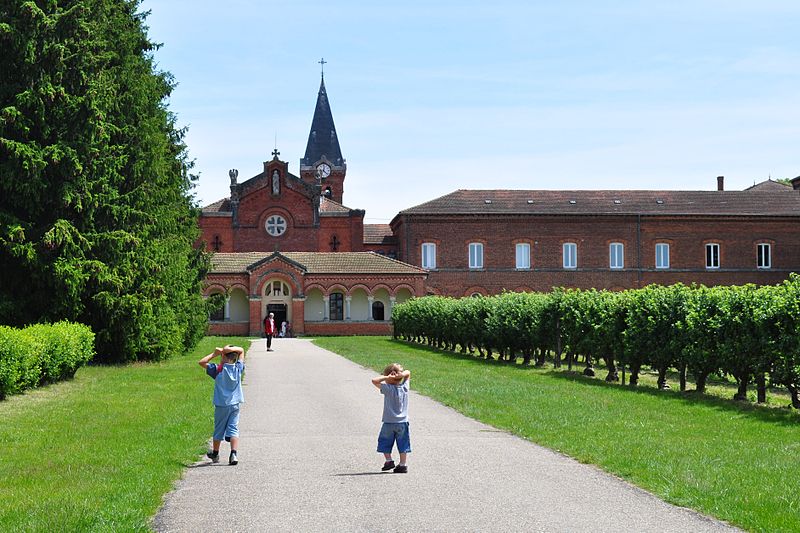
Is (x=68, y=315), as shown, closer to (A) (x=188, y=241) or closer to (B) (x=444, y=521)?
(A) (x=188, y=241)

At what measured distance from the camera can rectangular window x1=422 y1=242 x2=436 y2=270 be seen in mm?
65125

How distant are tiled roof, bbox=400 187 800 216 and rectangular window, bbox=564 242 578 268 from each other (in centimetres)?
229

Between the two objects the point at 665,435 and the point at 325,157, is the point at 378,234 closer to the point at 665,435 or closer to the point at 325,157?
the point at 325,157

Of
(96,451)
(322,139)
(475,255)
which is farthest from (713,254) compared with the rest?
(96,451)

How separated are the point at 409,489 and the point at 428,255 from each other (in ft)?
185

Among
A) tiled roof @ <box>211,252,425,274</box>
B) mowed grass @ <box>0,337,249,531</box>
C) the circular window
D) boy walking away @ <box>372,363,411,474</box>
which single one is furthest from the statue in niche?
boy walking away @ <box>372,363,411,474</box>

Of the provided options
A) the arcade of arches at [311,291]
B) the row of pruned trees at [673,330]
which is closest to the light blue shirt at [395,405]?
the row of pruned trees at [673,330]

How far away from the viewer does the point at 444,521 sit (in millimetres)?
7520

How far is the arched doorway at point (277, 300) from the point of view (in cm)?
6016

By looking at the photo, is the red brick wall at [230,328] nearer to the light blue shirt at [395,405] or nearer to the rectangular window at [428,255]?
the rectangular window at [428,255]

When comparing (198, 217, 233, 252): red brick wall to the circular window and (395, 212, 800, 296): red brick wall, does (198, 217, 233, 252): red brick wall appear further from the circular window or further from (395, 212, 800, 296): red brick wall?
(395, 212, 800, 296): red brick wall

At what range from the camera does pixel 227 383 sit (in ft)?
35.1

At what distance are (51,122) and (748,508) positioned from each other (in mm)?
20954

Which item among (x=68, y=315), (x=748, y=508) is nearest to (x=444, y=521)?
(x=748, y=508)
